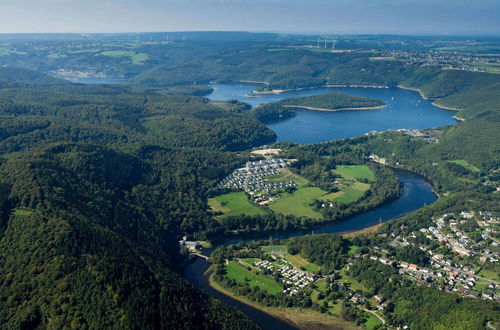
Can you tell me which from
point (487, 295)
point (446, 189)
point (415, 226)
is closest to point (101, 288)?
point (487, 295)

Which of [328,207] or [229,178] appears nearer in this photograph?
[328,207]

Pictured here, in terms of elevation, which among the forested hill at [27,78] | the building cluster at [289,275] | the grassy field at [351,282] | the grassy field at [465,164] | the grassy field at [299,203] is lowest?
the building cluster at [289,275]

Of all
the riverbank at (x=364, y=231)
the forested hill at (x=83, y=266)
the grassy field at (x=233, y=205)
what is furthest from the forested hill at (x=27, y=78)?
the riverbank at (x=364, y=231)

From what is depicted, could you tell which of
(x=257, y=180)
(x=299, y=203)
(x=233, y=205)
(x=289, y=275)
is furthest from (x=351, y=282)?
(x=257, y=180)

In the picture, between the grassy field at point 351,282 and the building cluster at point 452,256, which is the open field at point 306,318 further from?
the building cluster at point 452,256

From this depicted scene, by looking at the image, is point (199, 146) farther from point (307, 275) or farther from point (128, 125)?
point (307, 275)

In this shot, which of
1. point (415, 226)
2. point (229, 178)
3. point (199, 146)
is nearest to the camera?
point (415, 226)

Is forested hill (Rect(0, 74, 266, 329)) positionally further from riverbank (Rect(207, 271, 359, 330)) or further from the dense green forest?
riverbank (Rect(207, 271, 359, 330))
